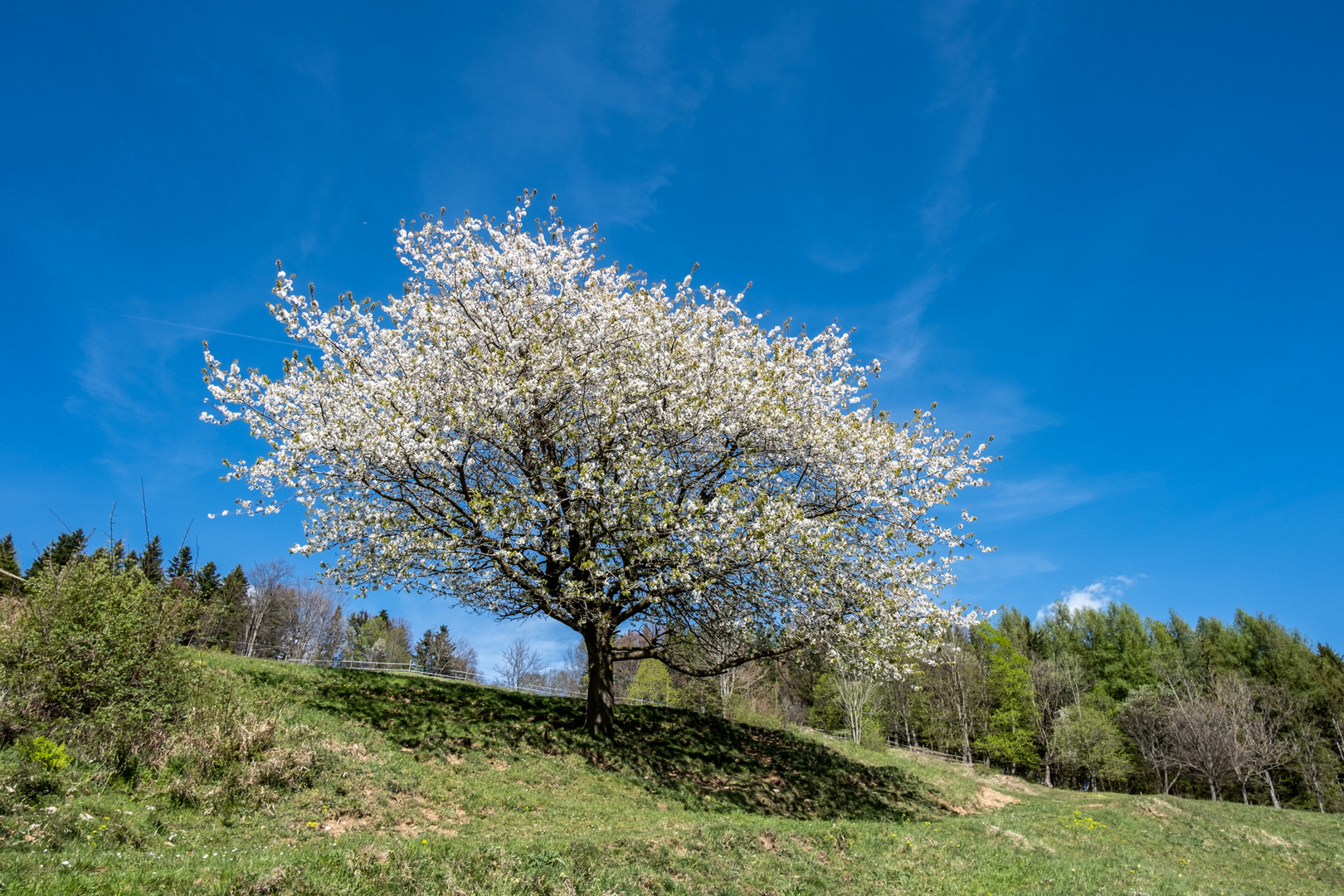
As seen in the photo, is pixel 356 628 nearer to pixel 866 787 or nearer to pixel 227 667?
pixel 227 667

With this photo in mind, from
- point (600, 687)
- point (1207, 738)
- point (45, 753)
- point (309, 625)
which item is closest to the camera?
point (45, 753)

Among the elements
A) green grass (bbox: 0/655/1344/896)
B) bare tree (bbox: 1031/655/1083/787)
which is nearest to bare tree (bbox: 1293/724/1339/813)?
bare tree (bbox: 1031/655/1083/787)

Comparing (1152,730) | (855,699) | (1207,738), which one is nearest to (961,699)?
(1152,730)

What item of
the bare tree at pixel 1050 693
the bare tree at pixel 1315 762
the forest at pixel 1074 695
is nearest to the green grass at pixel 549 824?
the forest at pixel 1074 695

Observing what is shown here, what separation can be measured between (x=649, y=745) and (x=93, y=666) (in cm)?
1326

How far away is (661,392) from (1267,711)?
188 feet

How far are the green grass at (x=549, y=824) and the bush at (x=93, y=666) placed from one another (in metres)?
1.00

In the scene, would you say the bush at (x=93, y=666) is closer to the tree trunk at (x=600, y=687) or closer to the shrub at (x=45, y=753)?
the shrub at (x=45, y=753)

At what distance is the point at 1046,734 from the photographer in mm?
52781

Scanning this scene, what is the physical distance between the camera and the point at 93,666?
11.1 meters

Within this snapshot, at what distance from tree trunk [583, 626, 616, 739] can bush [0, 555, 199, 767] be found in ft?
30.8

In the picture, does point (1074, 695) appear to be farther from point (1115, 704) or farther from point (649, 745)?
point (649, 745)

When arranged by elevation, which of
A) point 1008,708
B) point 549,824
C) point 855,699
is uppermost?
point 855,699

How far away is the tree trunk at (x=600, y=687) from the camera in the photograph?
1816 centimetres
